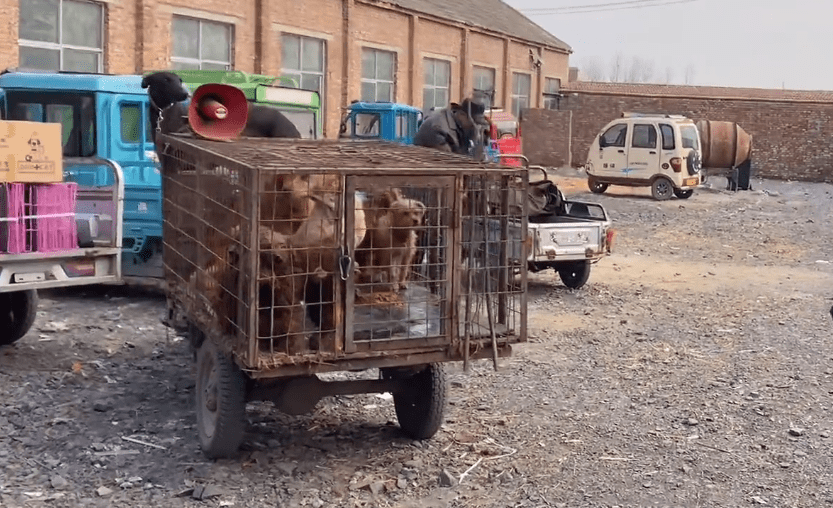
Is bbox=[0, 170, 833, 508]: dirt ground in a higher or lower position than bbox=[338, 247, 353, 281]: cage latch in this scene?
lower

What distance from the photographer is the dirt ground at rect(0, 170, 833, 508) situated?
17.3ft

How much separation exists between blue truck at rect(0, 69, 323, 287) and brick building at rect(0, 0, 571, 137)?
6.88 meters

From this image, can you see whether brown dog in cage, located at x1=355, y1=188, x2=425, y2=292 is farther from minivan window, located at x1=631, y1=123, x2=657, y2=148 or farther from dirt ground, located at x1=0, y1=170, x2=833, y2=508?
minivan window, located at x1=631, y1=123, x2=657, y2=148

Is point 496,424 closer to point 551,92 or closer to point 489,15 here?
point 489,15

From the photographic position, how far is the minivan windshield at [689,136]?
2378 cm

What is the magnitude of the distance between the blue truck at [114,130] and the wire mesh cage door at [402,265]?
16.3ft

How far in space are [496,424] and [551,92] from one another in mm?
35954

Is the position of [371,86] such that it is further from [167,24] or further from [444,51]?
[167,24]

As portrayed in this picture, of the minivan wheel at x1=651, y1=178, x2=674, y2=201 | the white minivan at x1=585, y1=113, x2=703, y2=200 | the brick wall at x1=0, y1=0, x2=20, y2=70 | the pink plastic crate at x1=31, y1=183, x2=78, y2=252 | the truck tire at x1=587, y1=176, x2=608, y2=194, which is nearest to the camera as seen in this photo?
the pink plastic crate at x1=31, y1=183, x2=78, y2=252

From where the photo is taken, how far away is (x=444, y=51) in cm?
3181

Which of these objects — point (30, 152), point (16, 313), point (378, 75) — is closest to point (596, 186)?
point (378, 75)

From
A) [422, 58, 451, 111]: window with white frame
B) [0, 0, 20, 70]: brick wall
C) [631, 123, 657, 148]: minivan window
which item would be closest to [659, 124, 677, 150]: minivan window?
[631, 123, 657, 148]: minivan window

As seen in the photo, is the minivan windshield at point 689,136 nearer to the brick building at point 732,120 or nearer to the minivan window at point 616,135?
the minivan window at point 616,135

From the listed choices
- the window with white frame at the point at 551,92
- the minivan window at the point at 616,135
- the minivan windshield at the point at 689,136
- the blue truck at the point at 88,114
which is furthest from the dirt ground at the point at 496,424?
the window with white frame at the point at 551,92
